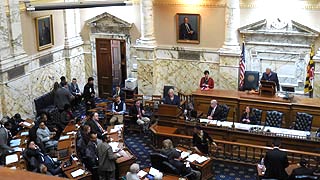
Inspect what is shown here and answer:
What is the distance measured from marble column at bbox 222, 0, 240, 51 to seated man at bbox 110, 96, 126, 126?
413 cm

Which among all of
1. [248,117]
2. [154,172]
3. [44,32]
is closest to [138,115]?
[248,117]

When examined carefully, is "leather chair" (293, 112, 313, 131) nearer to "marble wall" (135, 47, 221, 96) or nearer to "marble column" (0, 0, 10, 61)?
"marble wall" (135, 47, 221, 96)

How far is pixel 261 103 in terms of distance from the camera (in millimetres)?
12914

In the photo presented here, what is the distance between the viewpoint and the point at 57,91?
14.5 m

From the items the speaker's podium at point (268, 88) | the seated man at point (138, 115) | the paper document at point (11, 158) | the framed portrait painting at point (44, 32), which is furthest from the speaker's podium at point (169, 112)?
the framed portrait painting at point (44, 32)

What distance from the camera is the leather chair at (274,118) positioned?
12227 mm

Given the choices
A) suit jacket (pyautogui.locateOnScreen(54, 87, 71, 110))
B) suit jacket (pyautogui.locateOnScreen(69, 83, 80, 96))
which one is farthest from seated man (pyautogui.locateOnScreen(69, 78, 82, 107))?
suit jacket (pyautogui.locateOnScreen(54, 87, 71, 110))

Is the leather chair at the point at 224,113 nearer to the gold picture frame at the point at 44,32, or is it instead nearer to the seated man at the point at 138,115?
the seated man at the point at 138,115

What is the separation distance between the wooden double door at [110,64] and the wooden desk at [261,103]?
4362 mm

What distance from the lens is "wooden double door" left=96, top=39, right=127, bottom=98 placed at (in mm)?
17078

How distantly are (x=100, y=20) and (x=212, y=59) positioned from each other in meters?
4.50

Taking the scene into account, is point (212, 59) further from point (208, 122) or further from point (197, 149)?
point (197, 149)

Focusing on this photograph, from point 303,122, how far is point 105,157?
5524mm

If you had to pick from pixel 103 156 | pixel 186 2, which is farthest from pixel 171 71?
pixel 103 156
